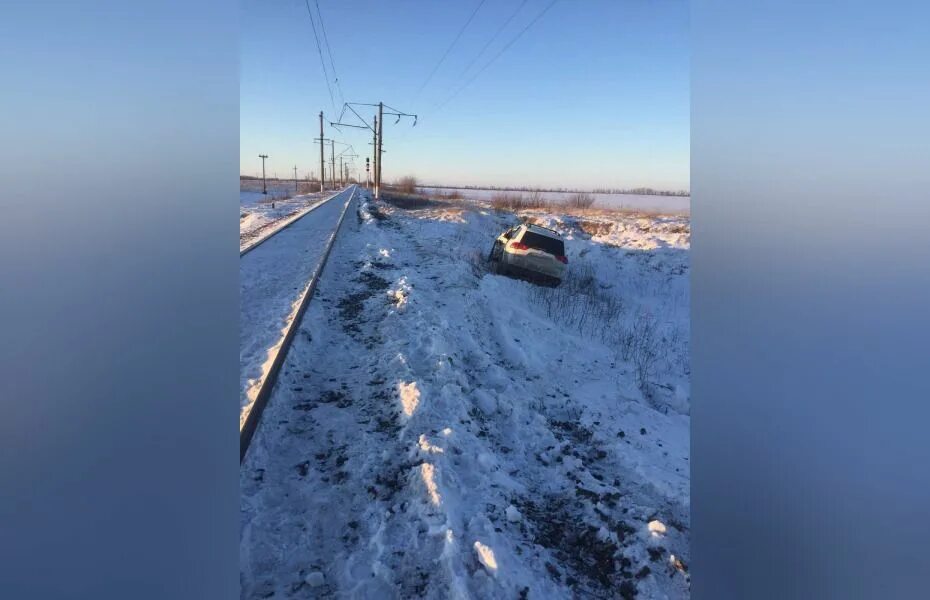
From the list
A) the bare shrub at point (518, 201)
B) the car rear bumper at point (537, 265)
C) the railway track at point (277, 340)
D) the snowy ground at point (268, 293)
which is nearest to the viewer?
the railway track at point (277, 340)

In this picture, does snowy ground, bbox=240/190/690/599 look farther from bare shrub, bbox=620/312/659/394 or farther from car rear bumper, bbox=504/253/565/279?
car rear bumper, bbox=504/253/565/279

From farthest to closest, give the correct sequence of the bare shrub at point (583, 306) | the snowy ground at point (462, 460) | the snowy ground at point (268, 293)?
the bare shrub at point (583, 306)
the snowy ground at point (268, 293)
the snowy ground at point (462, 460)

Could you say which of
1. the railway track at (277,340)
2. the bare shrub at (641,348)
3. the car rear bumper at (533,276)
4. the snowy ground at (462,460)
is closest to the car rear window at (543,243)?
the car rear bumper at (533,276)

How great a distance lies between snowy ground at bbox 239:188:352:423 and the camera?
557 centimetres

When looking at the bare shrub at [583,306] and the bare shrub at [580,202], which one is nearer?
the bare shrub at [583,306]

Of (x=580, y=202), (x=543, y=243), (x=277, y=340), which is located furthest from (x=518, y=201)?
(x=277, y=340)

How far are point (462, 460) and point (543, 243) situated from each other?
983cm

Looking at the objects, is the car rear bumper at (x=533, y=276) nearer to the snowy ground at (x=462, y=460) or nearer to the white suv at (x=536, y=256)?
the white suv at (x=536, y=256)

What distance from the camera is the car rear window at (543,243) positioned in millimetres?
13273

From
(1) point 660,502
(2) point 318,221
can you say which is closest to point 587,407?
(1) point 660,502

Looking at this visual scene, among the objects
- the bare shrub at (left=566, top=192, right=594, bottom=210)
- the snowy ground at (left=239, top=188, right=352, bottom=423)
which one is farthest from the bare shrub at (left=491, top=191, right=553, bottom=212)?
the snowy ground at (left=239, top=188, right=352, bottom=423)

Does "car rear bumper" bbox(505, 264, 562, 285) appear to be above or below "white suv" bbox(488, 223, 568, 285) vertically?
below

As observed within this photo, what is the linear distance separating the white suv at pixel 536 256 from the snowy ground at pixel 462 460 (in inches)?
146

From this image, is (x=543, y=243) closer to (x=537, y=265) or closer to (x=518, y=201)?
(x=537, y=265)
